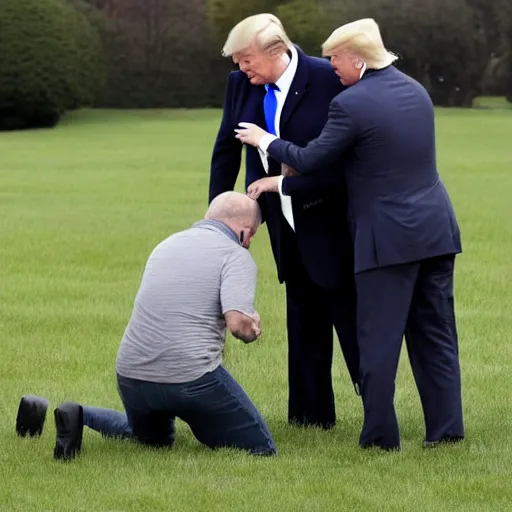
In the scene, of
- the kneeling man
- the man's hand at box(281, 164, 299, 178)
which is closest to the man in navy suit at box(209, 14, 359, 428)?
the man's hand at box(281, 164, 299, 178)

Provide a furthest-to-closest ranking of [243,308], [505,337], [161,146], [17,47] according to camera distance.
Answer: [17,47] → [161,146] → [505,337] → [243,308]

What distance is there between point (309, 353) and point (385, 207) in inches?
47.2

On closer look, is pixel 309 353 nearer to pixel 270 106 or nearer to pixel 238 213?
pixel 238 213

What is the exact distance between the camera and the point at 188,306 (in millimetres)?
6188

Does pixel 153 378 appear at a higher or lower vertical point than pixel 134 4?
higher

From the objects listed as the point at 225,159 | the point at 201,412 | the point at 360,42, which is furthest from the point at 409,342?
the point at 360,42

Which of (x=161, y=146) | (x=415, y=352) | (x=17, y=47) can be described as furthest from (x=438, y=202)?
(x=17, y=47)

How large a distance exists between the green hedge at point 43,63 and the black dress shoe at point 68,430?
168 feet

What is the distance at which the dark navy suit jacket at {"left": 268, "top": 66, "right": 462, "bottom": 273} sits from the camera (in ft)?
20.5

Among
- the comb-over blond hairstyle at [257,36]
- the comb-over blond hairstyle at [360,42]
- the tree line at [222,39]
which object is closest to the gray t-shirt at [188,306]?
the comb-over blond hairstyle at [257,36]

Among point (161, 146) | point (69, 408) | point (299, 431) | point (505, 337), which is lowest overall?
point (161, 146)

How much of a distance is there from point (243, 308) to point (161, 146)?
32.7 meters

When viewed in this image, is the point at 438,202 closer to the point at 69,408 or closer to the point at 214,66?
the point at 69,408

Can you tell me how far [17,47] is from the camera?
60.3m
